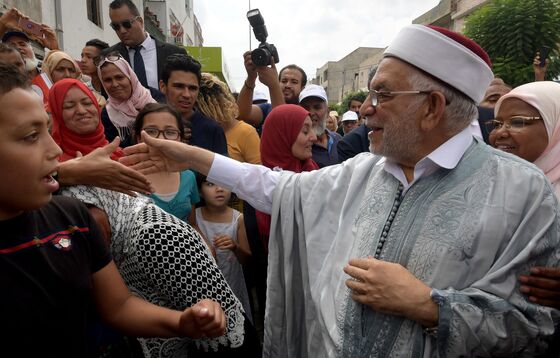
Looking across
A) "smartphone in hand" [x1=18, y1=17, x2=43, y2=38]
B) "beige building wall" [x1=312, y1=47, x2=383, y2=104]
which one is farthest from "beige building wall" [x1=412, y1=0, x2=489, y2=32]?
"beige building wall" [x1=312, y1=47, x2=383, y2=104]

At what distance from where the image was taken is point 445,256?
4.88 feet

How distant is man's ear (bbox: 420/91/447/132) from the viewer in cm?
164

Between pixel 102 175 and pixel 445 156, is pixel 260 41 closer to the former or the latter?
pixel 102 175

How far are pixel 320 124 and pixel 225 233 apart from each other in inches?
68.1

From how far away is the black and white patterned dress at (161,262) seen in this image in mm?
1627

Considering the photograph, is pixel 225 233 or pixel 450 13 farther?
pixel 450 13

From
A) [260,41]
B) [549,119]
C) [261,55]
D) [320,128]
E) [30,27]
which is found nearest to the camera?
[549,119]

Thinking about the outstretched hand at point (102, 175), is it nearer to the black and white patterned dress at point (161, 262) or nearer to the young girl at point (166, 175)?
the black and white patterned dress at point (161, 262)

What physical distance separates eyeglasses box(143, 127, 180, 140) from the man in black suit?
179 centimetres

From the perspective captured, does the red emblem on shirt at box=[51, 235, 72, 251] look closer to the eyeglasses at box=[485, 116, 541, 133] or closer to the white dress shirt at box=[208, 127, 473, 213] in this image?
the white dress shirt at box=[208, 127, 473, 213]

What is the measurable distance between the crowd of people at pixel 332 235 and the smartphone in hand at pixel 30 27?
101 inches

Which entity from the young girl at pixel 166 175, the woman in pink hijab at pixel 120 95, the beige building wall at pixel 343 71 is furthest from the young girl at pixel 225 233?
the beige building wall at pixel 343 71

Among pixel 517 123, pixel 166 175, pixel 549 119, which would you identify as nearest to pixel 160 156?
pixel 166 175

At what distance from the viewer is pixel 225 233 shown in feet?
10.6
